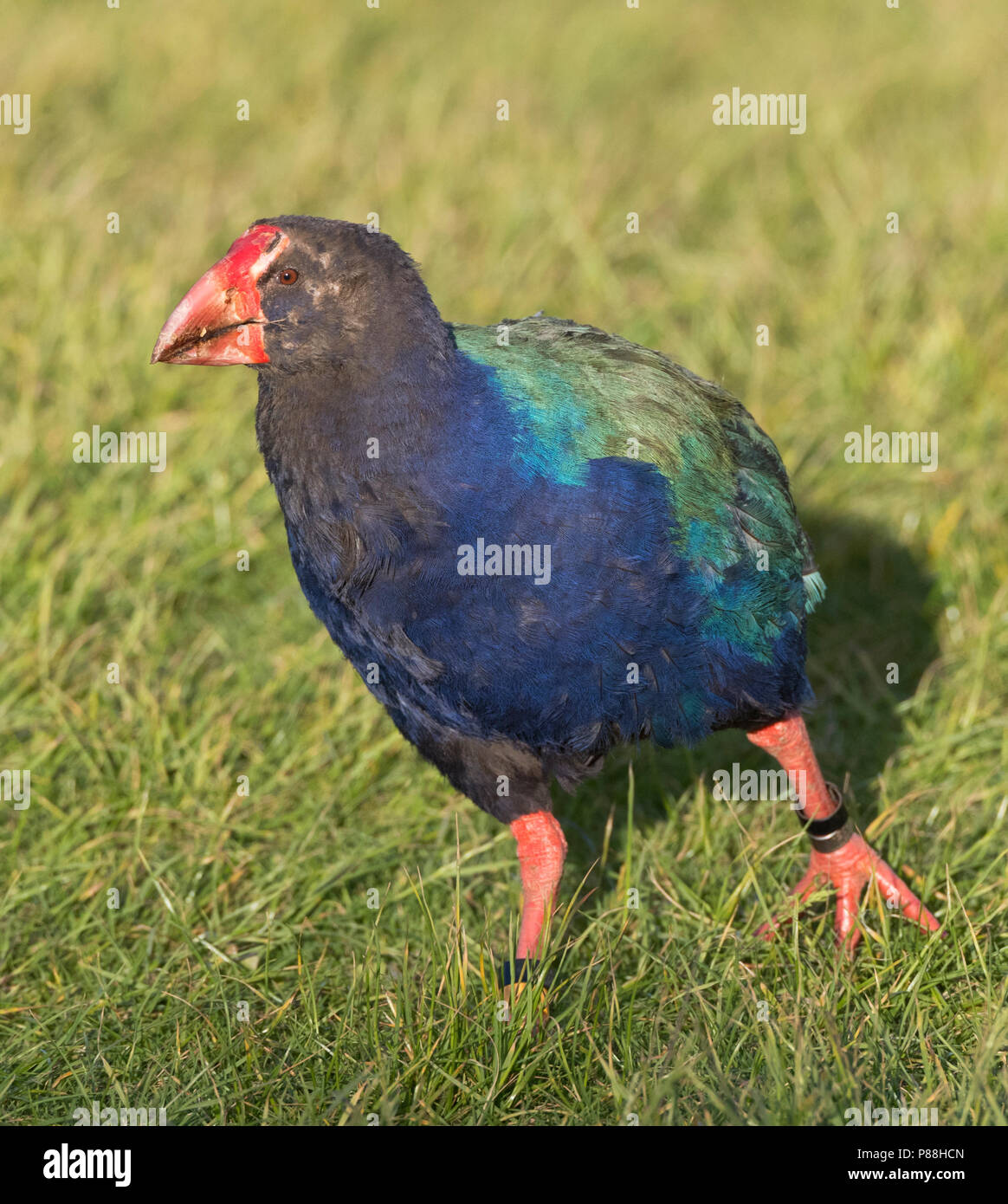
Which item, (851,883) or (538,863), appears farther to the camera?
(851,883)

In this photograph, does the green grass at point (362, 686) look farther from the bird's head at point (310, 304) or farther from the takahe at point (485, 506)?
the bird's head at point (310, 304)

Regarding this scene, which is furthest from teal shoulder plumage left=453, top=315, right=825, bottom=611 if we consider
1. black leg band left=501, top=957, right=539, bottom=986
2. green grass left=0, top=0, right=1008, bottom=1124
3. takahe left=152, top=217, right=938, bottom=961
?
black leg band left=501, top=957, right=539, bottom=986

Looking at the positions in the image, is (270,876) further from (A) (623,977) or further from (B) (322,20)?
(B) (322,20)

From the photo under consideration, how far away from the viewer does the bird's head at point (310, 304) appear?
247 centimetres

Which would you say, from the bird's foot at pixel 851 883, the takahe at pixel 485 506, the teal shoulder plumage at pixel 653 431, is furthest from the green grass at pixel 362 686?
the teal shoulder plumage at pixel 653 431

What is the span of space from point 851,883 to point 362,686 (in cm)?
132

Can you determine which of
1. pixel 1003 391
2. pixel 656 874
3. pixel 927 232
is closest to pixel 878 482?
pixel 1003 391

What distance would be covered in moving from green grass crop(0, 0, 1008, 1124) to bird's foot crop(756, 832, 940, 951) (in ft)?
0.18

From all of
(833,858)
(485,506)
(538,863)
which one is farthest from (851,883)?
(485,506)

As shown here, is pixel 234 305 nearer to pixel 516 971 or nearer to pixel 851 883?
pixel 516 971

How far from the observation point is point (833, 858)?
3131 millimetres

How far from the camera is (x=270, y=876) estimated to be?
10.6 feet

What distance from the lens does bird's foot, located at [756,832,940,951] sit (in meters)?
3.03
